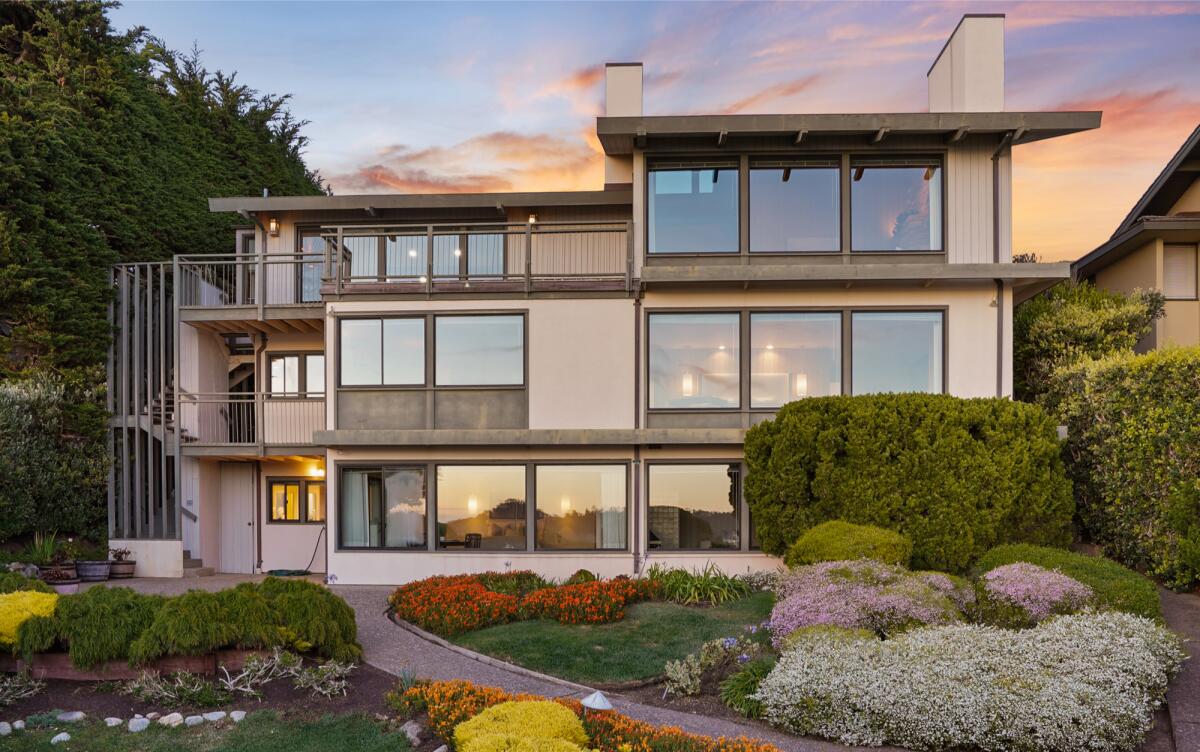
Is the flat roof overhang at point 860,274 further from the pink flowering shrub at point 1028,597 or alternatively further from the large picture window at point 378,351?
the pink flowering shrub at point 1028,597

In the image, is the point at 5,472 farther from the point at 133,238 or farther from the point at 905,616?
the point at 905,616

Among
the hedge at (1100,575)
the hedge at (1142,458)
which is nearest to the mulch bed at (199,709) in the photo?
the hedge at (1100,575)

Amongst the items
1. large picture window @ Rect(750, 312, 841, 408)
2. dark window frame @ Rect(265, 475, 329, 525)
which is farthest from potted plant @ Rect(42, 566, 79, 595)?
large picture window @ Rect(750, 312, 841, 408)

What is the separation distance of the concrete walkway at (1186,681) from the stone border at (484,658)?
541 centimetres

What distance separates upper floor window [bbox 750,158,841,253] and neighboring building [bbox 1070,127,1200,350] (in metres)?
7.09

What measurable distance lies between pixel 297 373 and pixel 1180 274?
21516mm

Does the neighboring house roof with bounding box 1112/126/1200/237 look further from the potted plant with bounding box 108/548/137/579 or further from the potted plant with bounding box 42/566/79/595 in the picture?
the potted plant with bounding box 42/566/79/595

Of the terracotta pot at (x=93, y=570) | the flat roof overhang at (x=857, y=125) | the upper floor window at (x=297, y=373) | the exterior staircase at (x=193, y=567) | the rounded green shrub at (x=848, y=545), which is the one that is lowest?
the exterior staircase at (x=193, y=567)

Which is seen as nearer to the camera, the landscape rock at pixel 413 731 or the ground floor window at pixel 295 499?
the landscape rock at pixel 413 731

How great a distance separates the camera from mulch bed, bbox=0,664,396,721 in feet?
23.1

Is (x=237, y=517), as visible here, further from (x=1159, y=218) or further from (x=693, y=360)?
(x=1159, y=218)

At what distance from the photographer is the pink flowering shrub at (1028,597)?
324 inches

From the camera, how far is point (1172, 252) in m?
17.8

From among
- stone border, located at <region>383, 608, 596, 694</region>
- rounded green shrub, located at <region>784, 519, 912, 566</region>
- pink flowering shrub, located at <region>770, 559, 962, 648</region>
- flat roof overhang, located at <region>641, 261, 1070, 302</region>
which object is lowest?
stone border, located at <region>383, 608, 596, 694</region>
